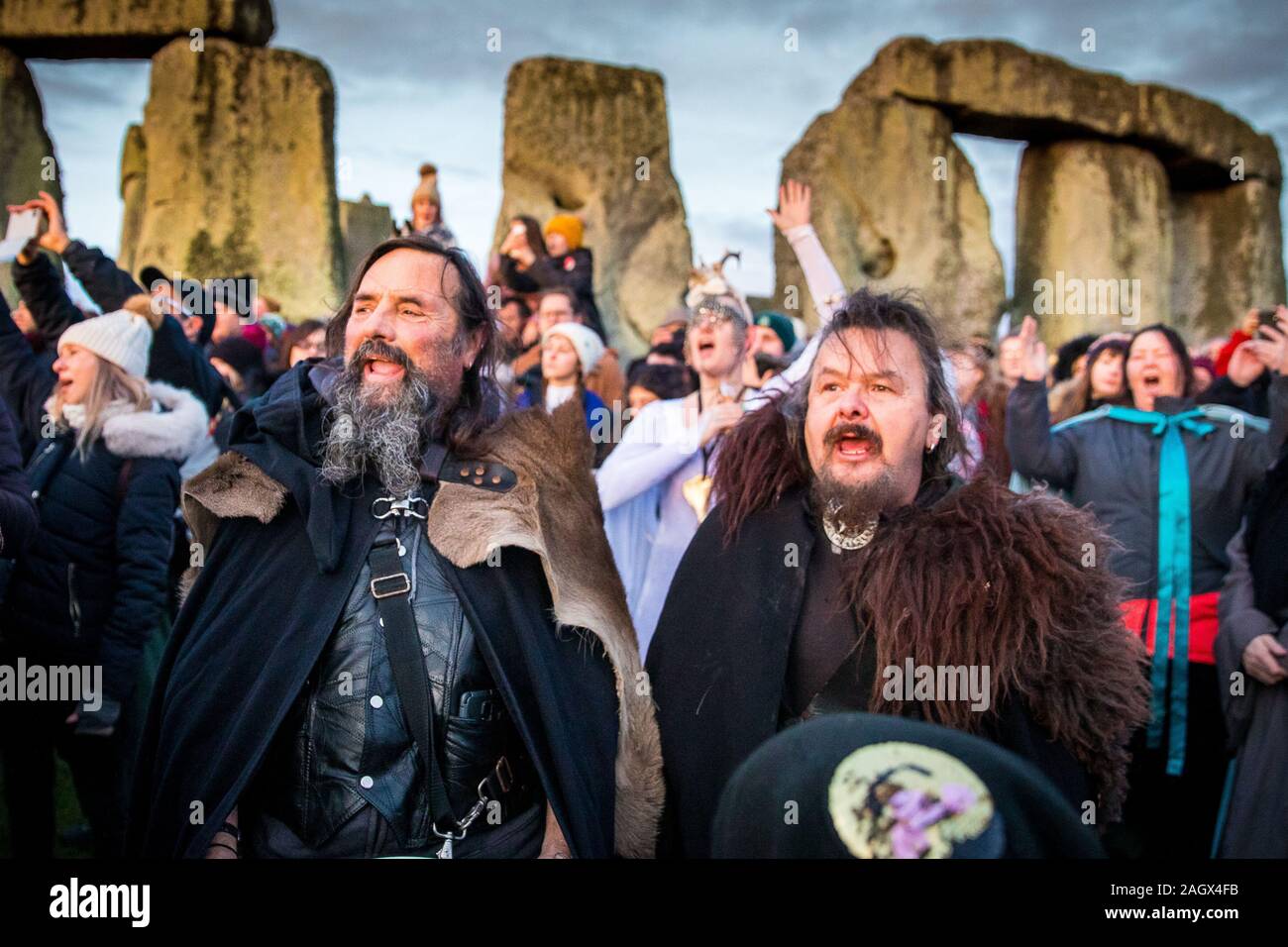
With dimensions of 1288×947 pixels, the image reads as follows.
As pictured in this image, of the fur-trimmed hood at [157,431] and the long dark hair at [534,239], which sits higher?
the long dark hair at [534,239]

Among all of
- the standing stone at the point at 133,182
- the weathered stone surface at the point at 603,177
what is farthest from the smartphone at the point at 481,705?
the standing stone at the point at 133,182

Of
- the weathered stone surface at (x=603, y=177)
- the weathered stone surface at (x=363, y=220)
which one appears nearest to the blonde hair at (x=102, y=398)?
the weathered stone surface at (x=603, y=177)

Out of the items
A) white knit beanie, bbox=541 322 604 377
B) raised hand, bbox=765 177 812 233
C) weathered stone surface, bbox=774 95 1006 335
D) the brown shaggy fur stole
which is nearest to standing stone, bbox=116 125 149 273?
weathered stone surface, bbox=774 95 1006 335

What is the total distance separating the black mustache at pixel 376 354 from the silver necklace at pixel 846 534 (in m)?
1.07

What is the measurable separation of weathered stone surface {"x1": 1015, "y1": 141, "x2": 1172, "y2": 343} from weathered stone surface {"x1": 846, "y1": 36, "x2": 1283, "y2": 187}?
14.4 inches

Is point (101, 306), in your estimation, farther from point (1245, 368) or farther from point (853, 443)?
point (1245, 368)

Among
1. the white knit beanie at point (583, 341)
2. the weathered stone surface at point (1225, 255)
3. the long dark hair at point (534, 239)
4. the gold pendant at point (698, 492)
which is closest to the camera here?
the gold pendant at point (698, 492)

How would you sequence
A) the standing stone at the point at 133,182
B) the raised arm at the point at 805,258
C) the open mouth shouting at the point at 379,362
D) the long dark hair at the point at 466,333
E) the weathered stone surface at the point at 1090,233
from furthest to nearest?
the weathered stone surface at the point at 1090,233 < the standing stone at the point at 133,182 < the raised arm at the point at 805,258 < the long dark hair at the point at 466,333 < the open mouth shouting at the point at 379,362

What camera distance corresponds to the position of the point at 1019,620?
95.9 inches

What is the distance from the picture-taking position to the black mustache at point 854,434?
8.68 feet

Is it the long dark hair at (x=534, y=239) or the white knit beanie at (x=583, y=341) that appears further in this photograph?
the long dark hair at (x=534, y=239)

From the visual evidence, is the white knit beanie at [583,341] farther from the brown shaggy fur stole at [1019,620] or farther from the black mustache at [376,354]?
the brown shaggy fur stole at [1019,620]

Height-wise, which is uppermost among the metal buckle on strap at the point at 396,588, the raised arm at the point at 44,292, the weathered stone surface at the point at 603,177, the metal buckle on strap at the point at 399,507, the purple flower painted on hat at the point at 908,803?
the weathered stone surface at the point at 603,177
